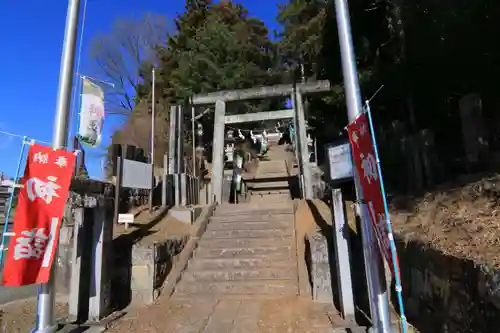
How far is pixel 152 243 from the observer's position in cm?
643

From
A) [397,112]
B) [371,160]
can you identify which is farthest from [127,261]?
[397,112]

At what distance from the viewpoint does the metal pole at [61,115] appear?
4.19 meters

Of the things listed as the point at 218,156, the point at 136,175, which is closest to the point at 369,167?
the point at 136,175

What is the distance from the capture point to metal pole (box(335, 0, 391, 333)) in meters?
3.81

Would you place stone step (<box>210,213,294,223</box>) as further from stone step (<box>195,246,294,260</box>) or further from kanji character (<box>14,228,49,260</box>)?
kanji character (<box>14,228,49,260</box>)

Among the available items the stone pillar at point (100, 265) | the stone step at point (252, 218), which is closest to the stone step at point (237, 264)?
the stone step at point (252, 218)

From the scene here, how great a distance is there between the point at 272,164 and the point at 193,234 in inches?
639

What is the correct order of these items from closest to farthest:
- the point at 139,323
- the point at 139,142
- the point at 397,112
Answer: the point at 139,323
the point at 397,112
the point at 139,142

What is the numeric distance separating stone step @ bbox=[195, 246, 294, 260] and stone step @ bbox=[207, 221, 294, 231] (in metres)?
0.92

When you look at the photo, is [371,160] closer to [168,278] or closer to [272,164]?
[168,278]

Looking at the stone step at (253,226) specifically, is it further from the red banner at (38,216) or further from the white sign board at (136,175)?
the red banner at (38,216)

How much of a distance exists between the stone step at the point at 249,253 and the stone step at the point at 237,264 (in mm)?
134

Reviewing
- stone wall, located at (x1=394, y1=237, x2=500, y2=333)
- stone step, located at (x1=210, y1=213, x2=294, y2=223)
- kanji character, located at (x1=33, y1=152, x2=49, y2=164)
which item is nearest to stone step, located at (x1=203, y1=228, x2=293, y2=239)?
stone step, located at (x1=210, y1=213, x2=294, y2=223)

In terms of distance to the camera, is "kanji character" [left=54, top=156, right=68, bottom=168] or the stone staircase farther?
the stone staircase
